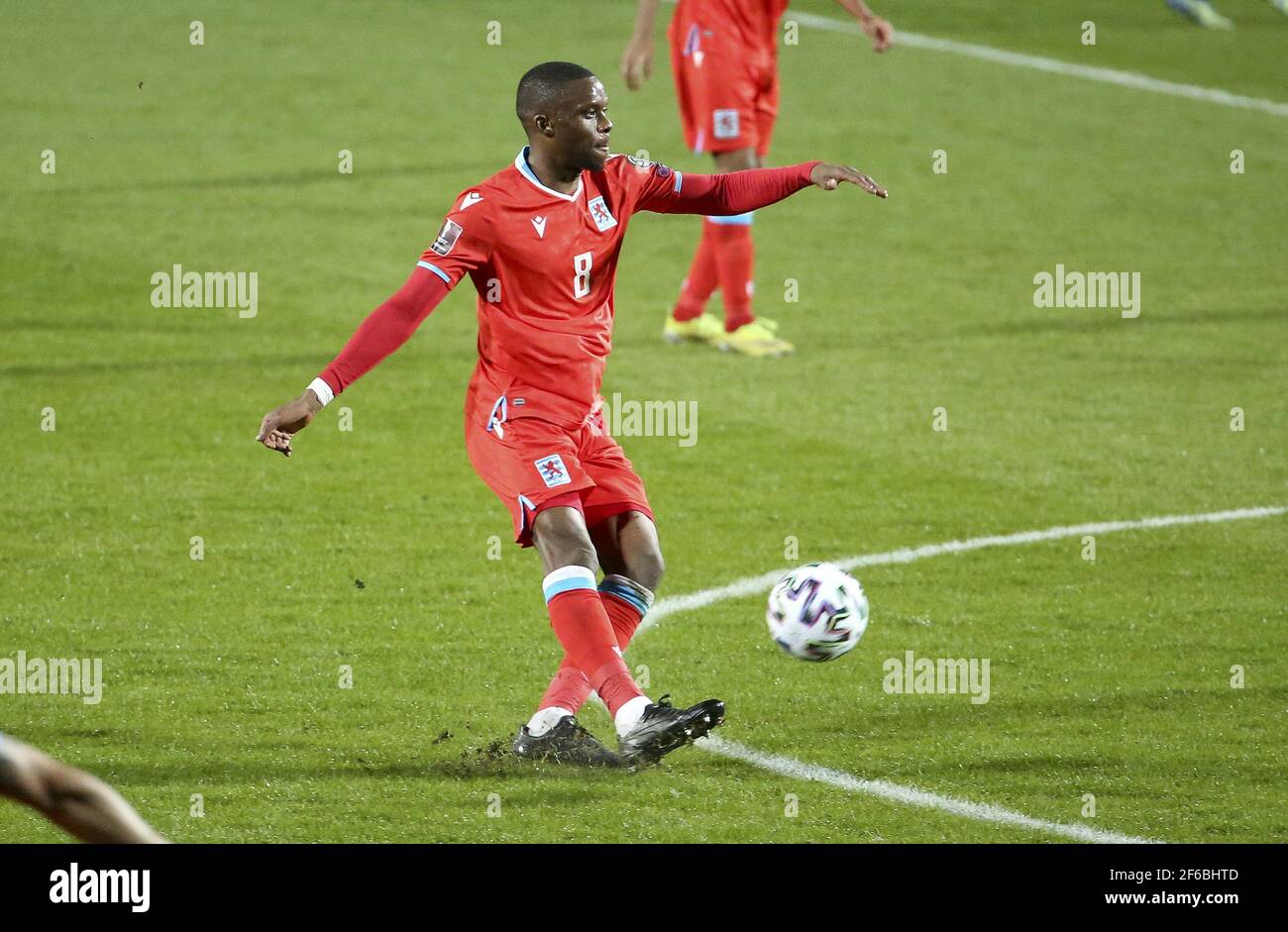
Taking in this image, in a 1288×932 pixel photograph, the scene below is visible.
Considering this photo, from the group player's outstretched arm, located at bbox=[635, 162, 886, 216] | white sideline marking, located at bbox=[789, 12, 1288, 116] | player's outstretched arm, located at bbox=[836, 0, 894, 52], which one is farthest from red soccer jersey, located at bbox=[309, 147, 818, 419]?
white sideline marking, located at bbox=[789, 12, 1288, 116]

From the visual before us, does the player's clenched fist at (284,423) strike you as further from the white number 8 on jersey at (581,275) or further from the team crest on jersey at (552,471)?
the white number 8 on jersey at (581,275)

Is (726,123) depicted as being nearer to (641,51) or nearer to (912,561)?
(641,51)

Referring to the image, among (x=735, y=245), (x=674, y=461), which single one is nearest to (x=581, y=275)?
(x=674, y=461)

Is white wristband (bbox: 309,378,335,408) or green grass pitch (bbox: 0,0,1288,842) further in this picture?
green grass pitch (bbox: 0,0,1288,842)

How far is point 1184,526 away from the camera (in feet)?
28.2

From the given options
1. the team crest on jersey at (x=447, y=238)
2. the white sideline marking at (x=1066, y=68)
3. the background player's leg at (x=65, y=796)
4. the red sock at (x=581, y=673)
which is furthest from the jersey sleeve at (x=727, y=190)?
the white sideline marking at (x=1066, y=68)

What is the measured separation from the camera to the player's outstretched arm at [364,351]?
5.27 meters

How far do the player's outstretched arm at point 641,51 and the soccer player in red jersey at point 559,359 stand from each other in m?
5.16

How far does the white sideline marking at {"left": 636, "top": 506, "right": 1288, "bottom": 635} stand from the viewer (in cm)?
754

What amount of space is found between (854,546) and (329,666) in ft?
8.25

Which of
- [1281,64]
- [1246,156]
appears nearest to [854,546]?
[1246,156]

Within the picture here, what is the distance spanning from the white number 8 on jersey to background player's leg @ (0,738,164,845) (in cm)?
282

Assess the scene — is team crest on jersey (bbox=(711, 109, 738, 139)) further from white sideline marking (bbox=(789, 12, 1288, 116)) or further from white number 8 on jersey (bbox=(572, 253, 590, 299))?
white sideline marking (bbox=(789, 12, 1288, 116))

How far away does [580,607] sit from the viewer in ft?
18.7
